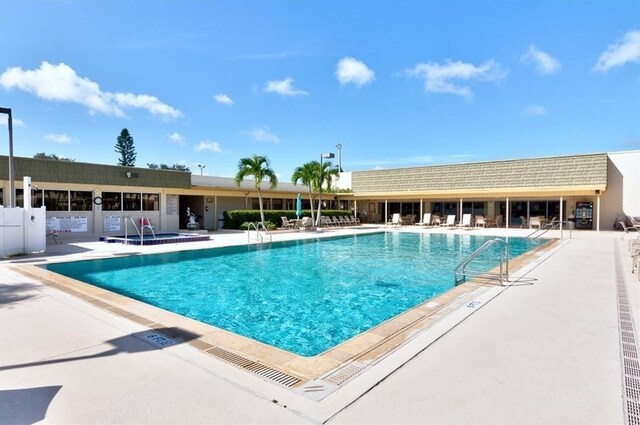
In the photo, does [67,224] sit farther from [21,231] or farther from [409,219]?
[409,219]

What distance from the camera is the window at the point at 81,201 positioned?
1675cm

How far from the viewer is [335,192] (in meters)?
30.7

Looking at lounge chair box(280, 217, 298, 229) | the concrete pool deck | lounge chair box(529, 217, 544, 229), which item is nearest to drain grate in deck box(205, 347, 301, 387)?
the concrete pool deck

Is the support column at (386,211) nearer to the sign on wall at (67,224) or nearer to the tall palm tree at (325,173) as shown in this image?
the tall palm tree at (325,173)

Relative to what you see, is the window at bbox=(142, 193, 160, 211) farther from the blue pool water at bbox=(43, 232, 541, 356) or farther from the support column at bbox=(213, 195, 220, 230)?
the blue pool water at bbox=(43, 232, 541, 356)

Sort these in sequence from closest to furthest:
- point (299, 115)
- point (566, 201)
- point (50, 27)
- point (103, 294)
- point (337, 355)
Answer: point (337, 355) → point (103, 294) → point (50, 27) → point (566, 201) → point (299, 115)

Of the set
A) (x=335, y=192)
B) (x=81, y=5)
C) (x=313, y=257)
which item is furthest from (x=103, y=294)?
(x=335, y=192)

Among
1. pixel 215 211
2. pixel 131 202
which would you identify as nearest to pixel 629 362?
pixel 131 202

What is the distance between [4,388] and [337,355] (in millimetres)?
2852

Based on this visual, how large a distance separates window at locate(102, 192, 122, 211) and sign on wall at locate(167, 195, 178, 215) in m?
2.54

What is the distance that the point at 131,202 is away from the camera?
18.8 meters

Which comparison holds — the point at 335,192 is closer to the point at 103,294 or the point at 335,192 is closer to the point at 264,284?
the point at 264,284

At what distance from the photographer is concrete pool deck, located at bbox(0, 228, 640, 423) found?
101 inches

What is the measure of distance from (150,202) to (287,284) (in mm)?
14081
